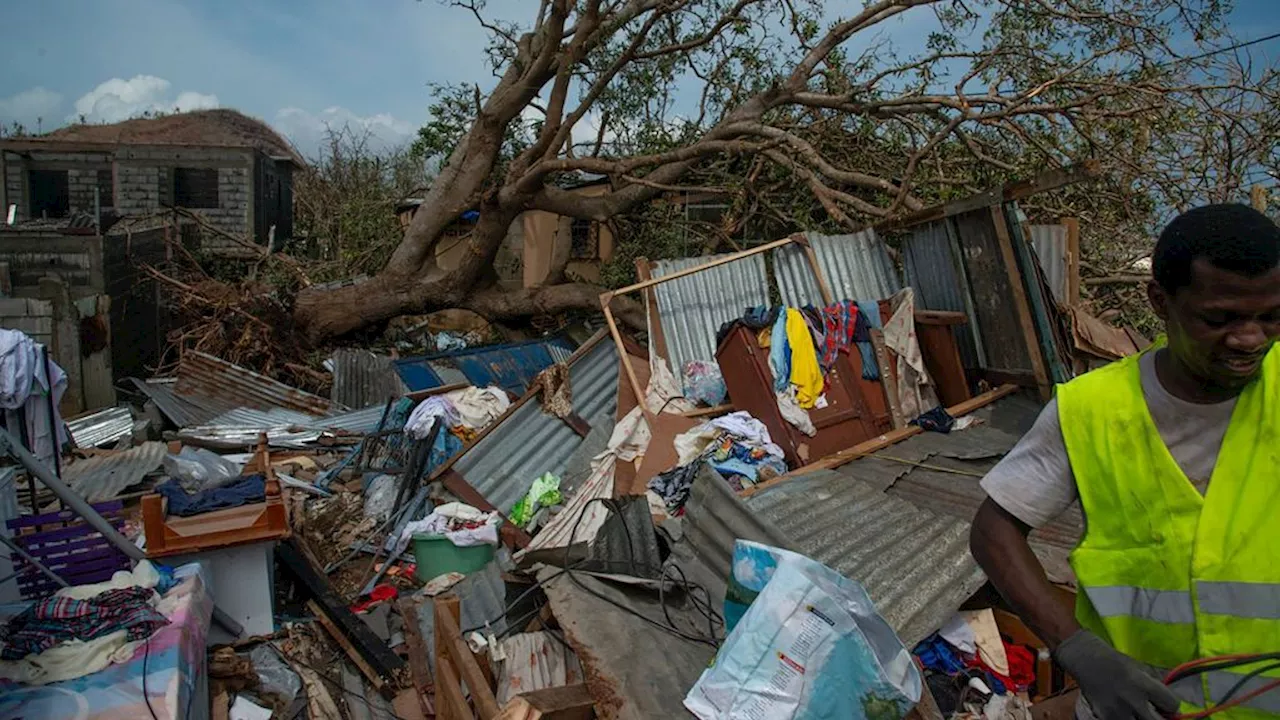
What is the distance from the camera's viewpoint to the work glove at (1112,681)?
1.31m

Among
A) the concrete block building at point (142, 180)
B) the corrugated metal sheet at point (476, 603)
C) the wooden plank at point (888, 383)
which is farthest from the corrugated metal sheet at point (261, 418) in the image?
the concrete block building at point (142, 180)

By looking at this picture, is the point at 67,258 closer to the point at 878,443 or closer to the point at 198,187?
the point at 878,443

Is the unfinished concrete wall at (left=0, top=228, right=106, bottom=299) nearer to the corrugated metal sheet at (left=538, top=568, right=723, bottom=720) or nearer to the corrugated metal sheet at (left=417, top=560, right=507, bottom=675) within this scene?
the corrugated metal sheet at (left=417, top=560, right=507, bottom=675)

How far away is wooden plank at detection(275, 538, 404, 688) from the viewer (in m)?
4.95

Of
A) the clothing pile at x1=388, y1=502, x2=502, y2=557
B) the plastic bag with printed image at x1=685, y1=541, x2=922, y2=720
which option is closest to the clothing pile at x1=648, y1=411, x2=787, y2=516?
the clothing pile at x1=388, y1=502, x2=502, y2=557

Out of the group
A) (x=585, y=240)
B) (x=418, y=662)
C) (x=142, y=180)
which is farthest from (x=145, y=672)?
(x=142, y=180)

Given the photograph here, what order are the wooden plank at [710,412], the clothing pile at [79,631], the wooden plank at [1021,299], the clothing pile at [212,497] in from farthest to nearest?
the wooden plank at [710,412], the wooden plank at [1021,299], the clothing pile at [212,497], the clothing pile at [79,631]

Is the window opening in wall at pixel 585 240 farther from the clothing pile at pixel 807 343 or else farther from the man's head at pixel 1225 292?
the man's head at pixel 1225 292

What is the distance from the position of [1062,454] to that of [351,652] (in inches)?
183

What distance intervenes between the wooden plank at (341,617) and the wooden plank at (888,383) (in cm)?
389

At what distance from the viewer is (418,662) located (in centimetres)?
480

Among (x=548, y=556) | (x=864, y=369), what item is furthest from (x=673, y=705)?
(x=864, y=369)

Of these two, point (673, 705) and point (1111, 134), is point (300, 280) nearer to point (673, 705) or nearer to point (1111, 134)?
point (1111, 134)

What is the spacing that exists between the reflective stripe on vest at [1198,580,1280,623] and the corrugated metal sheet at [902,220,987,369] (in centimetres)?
568
